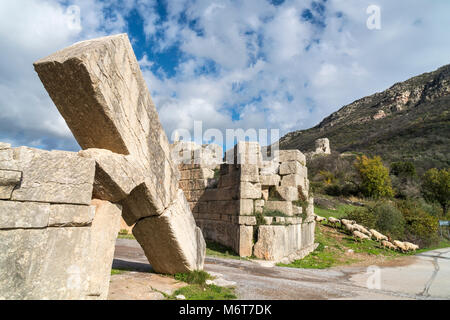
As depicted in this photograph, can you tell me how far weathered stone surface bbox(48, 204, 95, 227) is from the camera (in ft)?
8.29

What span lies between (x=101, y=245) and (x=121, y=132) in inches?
47.1

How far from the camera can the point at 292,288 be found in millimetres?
5297

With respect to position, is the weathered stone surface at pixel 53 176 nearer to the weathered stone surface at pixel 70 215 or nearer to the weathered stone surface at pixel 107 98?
the weathered stone surface at pixel 70 215

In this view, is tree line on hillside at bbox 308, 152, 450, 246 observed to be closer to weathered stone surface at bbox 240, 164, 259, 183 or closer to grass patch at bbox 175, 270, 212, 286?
weathered stone surface at bbox 240, 164, 259, 183

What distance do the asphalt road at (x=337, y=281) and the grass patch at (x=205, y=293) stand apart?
24 cm

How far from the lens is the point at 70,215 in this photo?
8.66ft

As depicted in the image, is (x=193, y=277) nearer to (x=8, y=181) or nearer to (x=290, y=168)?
(x=8, y=181)

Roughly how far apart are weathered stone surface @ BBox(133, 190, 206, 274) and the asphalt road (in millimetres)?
818

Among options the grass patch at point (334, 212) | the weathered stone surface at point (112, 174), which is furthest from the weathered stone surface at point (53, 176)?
the grass patch at point (334, 212)

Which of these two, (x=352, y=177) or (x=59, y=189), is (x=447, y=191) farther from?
(x=59, y=189)

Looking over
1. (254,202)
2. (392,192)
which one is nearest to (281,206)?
→ (254,202)

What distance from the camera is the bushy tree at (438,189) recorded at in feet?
82.4

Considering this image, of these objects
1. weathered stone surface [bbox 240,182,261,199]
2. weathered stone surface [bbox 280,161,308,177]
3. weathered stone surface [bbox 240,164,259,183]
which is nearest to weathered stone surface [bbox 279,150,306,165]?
weathered stone surface [bbox 280,161,308,177]

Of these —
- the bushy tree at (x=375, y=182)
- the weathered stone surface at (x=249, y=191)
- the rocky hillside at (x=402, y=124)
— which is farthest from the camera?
the rocky hillside at (x=402, y=124)
